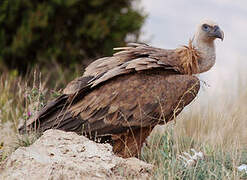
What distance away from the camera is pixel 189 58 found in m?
6.56

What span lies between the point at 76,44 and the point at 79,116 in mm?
A: 9684

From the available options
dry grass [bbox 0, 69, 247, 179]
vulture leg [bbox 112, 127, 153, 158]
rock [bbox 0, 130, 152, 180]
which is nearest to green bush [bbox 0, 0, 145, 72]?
dry grass [bbox 0, 69, 247, 179]

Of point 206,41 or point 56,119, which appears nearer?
point 56,119

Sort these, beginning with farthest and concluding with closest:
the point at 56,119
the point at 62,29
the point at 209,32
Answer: the point at 62,29 → the point at 209,32 → the point at 56,119

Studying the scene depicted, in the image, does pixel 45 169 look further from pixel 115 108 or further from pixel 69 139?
pixel 115 108

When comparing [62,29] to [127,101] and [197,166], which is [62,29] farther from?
[197,166]

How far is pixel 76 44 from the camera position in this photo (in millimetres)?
15656

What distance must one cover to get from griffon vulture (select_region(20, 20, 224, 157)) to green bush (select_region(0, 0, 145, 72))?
8.93 m

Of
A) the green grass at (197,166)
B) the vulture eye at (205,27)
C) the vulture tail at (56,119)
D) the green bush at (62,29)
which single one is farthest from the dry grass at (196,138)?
the green bush at (62,29)

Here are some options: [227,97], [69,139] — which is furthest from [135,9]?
[69,139]

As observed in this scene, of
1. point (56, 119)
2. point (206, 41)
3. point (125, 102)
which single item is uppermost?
point (206, 41)

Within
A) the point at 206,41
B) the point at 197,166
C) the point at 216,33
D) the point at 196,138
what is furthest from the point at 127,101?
the point at 196,138

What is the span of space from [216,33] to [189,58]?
0.68 m

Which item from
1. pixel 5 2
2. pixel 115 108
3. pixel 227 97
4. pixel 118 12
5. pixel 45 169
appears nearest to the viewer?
pixel 45 169
